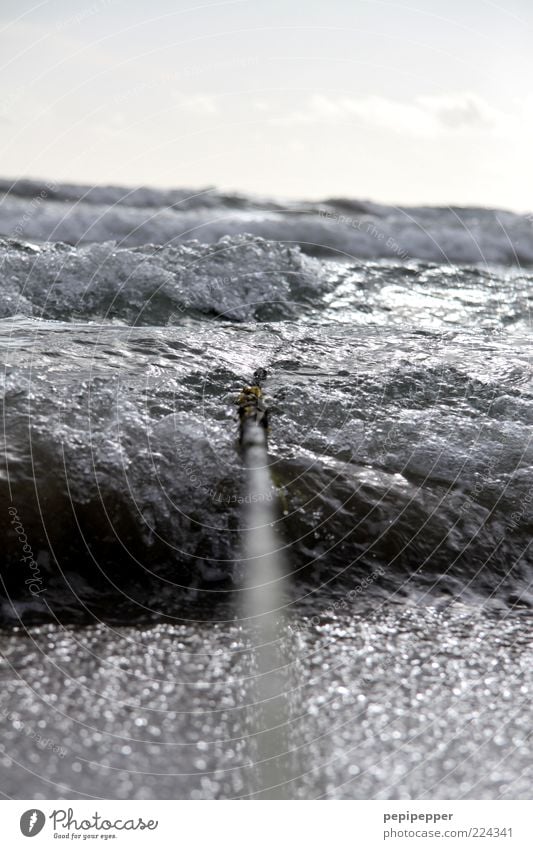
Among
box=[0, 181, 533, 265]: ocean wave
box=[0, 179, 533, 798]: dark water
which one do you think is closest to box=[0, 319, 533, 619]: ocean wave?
box=[0, 179, 533, 798]: dark water

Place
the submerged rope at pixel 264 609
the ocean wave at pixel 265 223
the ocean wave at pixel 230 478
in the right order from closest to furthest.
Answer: the submerged rope at pixel 264 609, the ocean wave at pixel 230 478, the ocean wave at pixel 265 223

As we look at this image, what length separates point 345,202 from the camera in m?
9.65

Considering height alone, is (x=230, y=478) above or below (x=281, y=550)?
above

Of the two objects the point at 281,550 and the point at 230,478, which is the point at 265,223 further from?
the point at 281,550

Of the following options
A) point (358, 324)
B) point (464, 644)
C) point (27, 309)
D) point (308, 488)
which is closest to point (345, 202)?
point (358, 324)

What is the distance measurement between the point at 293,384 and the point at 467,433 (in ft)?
2.72

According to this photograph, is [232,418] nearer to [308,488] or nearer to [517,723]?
[308,488]

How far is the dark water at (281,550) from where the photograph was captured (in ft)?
6.30

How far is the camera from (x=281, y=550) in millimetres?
2701

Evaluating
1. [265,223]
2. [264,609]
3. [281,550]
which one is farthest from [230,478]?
[265,223]

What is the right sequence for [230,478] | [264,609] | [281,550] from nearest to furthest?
[264,609]
[281,550]
[230,478]

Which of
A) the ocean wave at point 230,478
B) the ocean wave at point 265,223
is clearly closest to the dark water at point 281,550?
the ocean wave at point 230,478

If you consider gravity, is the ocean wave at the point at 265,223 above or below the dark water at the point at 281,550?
above

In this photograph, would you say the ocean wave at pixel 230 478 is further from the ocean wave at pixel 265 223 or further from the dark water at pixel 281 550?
the ocean wave at pixel 265 223
